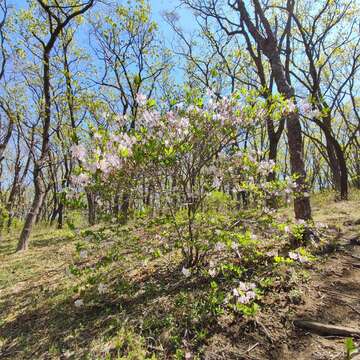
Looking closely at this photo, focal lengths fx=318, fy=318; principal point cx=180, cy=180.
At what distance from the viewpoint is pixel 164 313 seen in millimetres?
3707

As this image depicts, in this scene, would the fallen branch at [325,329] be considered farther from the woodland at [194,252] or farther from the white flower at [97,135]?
the white flower at [97,135]

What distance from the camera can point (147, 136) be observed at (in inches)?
145

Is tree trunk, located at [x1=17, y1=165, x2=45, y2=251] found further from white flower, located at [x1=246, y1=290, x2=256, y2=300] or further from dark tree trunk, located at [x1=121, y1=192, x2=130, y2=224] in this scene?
white flower, located at [x1=246, y1=290, x2=256, y2=300]

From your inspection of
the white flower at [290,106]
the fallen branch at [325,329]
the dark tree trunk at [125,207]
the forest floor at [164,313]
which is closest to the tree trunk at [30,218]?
the forest floor at [164,313]

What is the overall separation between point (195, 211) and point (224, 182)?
21.7 inches

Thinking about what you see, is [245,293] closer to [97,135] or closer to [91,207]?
[91,207]

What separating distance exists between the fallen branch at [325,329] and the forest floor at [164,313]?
2.3 inches

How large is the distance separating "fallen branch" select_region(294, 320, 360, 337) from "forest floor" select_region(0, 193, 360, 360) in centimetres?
6

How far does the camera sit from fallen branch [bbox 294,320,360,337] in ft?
9.82

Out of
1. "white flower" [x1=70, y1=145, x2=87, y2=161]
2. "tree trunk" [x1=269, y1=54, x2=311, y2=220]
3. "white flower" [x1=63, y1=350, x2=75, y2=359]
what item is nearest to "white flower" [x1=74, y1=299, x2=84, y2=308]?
"white flower" [x1=63, y1=350, x2=75, y2=359]

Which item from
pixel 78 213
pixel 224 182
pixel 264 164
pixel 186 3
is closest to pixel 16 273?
pixel 78 213

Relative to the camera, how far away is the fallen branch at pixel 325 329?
2992 mm

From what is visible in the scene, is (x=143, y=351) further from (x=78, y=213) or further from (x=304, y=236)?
(x=304, y=236)

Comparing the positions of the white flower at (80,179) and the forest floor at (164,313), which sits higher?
the white flower at (80,179)
